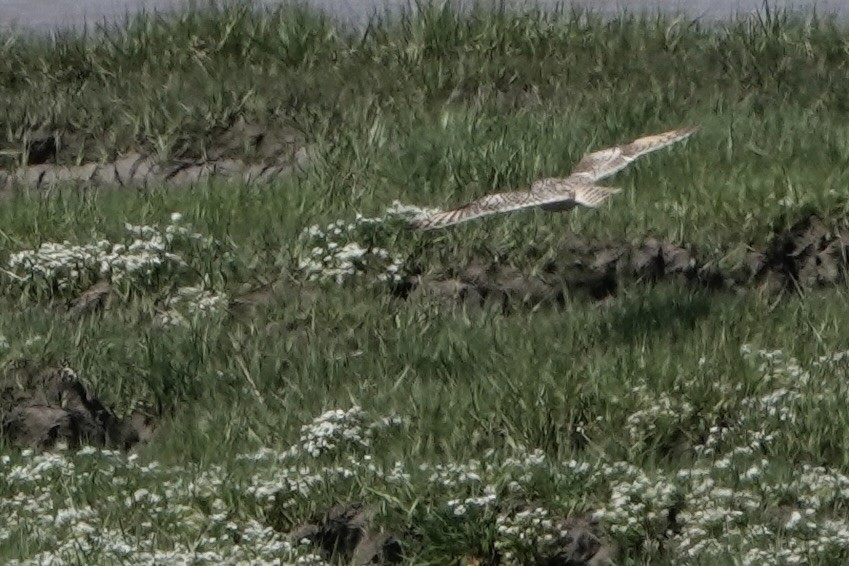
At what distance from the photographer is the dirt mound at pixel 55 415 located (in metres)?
7.12

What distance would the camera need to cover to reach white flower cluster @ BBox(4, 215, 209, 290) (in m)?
8.26

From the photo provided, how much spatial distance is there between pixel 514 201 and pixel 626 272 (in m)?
0.63

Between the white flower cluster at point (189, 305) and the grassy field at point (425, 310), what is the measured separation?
0.10 feet

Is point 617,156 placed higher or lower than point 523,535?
higher

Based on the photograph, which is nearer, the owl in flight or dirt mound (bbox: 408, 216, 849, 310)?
the owl in flight

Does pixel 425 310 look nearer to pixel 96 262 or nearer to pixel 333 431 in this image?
pixel 333 431

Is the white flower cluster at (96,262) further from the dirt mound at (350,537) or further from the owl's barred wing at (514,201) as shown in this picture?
the dirt mound at (350,537)

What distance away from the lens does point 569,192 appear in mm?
7758

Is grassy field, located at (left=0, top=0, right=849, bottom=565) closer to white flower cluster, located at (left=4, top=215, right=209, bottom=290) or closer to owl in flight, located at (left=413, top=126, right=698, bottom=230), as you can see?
white flower cluster, located at (left=4, top=215, right=209, bottom=290)

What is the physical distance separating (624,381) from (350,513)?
41.9 inches

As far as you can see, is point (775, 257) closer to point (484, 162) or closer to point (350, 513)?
point (484, 162)

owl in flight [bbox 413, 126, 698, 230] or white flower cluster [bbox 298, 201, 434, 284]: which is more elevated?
owl in flight [bbox 413, 126, 698, 230]

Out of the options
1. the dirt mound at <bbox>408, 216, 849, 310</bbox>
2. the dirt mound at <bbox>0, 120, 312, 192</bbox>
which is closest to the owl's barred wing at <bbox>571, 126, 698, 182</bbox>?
the dirt mound at <bbox>408, 216, 849, 310</bbox>

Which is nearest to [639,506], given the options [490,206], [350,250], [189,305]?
[490,206]
